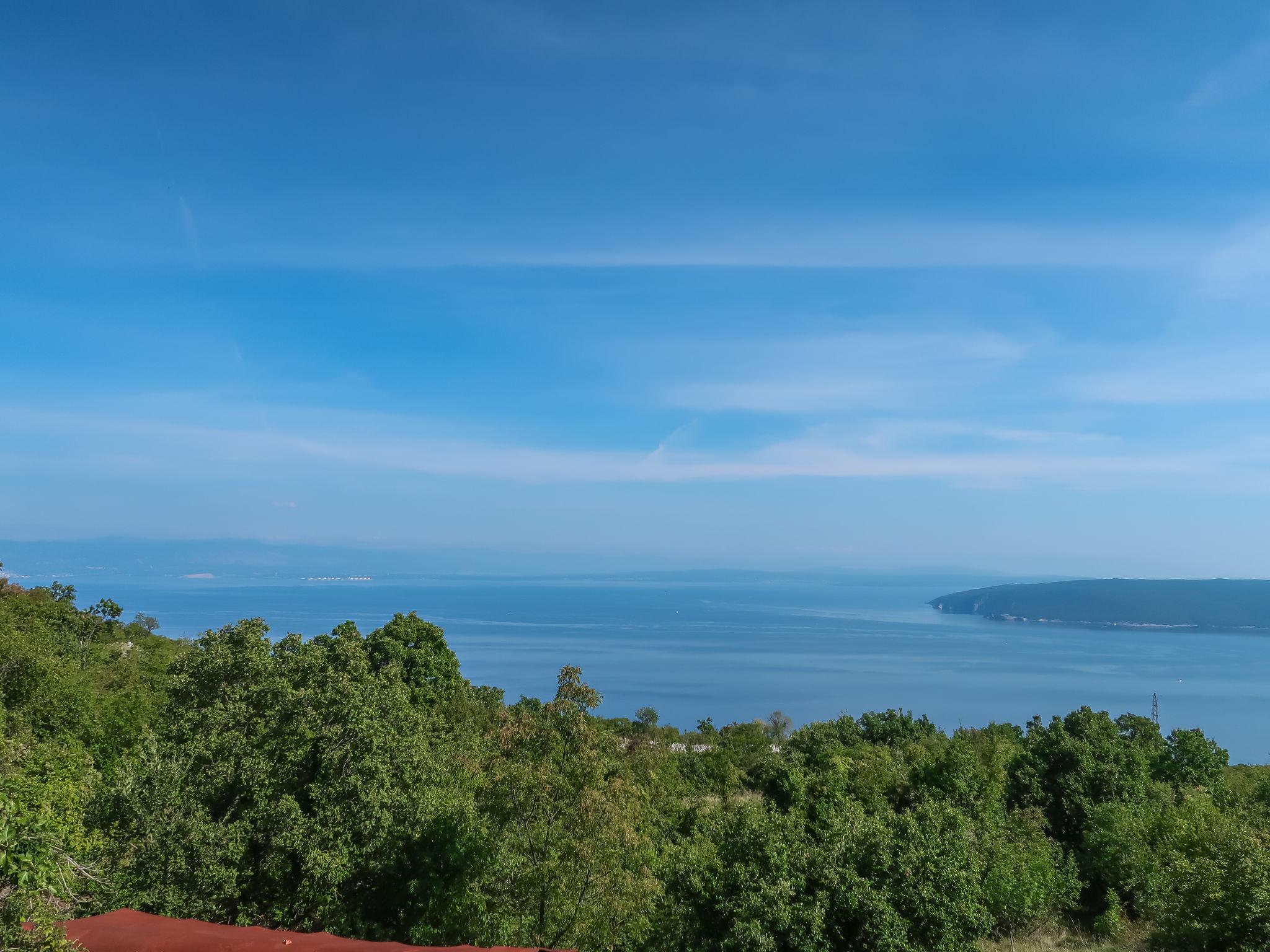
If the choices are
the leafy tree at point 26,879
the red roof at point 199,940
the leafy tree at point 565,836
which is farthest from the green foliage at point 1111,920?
the leafy tree at point 26,879

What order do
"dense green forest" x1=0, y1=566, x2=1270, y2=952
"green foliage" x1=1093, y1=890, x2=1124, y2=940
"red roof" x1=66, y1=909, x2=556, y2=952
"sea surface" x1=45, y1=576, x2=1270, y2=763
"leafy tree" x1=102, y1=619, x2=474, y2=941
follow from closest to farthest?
"red roof" x1=66, y1=909, x2=556, y2=952, "dense green forest" x1=0, y1=566, x2=1270, y2=952, "leafy tree" x1=102, y1=619, x2=474, y2=941, "green foliage" x1=1093, y1=890, x2=1124, y2=940, "sea surface" x1=45, y1=576, x2=1270, y2=763

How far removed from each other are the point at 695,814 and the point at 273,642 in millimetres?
15884

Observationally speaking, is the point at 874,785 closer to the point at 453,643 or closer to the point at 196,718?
the point at 196,718

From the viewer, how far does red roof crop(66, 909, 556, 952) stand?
986 centimetres

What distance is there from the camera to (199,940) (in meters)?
10.0

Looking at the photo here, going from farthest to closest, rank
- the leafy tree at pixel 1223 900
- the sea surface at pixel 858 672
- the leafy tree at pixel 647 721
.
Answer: the sea surface at pixel 858 672, the leafy tree at pixel 647 721, the leafy tree at pixel 1223 900

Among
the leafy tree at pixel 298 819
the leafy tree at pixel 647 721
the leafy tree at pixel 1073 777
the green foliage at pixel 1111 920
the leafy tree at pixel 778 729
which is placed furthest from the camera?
the leafy tree at pixel 647 721

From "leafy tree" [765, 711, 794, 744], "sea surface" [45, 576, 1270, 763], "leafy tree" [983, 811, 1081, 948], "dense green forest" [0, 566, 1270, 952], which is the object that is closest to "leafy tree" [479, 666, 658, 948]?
"dense green forest" [0, 566, 1270, 952]

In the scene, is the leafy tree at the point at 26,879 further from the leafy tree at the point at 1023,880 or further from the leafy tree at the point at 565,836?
the leafy tree at the point at 1023,880

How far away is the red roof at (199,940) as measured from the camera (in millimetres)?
9859

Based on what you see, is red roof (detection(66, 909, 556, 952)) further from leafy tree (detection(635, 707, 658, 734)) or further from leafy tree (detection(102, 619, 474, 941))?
leafy tree (detection(635, 707, 658, 734))

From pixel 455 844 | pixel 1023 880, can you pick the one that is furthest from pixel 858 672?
→ pixel 455 844

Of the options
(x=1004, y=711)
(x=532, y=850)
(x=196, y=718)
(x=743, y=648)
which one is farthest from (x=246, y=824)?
(x=743, y=648)

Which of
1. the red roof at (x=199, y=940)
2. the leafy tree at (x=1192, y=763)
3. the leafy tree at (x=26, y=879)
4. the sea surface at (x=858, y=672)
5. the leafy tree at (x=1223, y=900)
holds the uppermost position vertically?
the leafy tree at (x=26, y=879)
